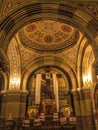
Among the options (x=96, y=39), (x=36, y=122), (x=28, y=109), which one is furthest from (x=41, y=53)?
(x=96, y=39)

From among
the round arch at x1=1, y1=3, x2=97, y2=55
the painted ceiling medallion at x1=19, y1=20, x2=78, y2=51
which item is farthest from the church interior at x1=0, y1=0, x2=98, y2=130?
the round arch at x1=1, y1=3, x2=97, y2=55

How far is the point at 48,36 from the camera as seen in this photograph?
37.8 feet

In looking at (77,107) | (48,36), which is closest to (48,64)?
(48,36)

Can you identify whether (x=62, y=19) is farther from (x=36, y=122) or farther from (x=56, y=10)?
(x=36, y=122)

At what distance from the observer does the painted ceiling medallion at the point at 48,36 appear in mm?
10555

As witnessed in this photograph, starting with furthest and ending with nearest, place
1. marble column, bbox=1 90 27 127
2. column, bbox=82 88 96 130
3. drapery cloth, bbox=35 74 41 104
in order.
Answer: drapery cloth, bbox=35 74 41 104 → marble column, bbox=1 90 27 127 → column, bbox=82 88 96 130

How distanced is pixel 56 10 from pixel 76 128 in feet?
24.4

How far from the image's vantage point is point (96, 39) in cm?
558

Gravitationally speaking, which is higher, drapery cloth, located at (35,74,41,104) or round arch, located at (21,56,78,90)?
round arch, located at (21,56,78,90)

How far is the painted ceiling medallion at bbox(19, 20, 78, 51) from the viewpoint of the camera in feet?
34.6

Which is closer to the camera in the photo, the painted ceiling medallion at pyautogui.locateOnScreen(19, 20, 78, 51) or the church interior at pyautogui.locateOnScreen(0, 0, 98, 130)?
the church interior at pyautogui.locateOnScreen(0, 0, 98, 130)

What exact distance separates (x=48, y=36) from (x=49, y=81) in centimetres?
347

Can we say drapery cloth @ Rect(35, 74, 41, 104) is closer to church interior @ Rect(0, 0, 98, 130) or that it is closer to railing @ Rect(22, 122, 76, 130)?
church interior @ Rect(0, 0, 98, 130)

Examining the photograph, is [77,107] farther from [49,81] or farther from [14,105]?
[14,105]
